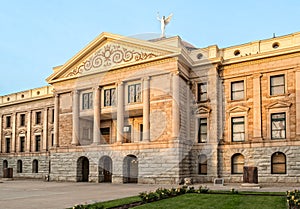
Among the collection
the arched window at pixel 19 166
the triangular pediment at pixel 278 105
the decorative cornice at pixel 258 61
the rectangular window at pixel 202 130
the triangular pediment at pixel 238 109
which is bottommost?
the arched window at pixel 19 166

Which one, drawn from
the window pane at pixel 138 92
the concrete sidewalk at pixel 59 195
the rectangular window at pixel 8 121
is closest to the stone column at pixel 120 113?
the window pane at pixel 138 92

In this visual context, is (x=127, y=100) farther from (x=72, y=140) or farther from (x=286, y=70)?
(x=286, y=70)

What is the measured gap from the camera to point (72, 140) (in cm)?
3556

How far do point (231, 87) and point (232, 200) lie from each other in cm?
1768

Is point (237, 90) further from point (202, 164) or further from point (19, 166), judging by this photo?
point (19, 166)

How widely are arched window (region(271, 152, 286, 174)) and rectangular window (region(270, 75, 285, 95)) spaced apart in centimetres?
507

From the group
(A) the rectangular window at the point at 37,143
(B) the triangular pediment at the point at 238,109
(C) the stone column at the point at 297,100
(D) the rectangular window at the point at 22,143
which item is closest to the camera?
(C) the stone column at the point at 297,100

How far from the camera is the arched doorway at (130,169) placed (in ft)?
104

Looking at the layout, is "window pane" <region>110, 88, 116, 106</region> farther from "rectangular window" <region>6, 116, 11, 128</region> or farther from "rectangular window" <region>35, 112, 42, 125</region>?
"rectangular window" <region>6, 116, 11, 128</region>

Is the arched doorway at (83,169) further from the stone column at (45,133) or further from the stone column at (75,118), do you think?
the stone column at (45,133)

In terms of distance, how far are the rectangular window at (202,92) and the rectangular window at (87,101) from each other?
35.5ft

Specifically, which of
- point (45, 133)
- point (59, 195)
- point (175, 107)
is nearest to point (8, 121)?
point (45, 133)

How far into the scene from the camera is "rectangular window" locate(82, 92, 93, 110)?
116 ft

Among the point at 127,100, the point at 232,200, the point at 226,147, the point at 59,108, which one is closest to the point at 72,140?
the point at 59,108
